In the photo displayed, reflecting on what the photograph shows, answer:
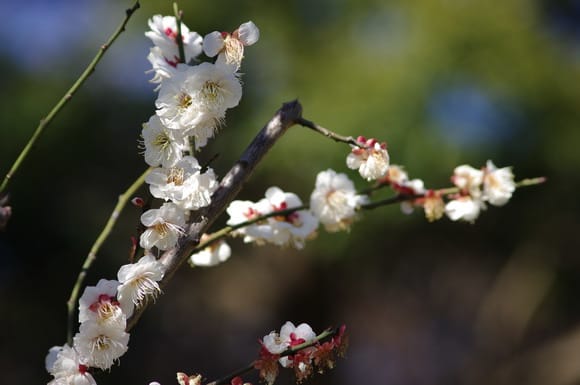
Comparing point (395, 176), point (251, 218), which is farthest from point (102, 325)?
point (395, 176)

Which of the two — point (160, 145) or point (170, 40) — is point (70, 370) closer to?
point (160, 145)

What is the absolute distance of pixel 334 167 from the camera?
3.46 metres

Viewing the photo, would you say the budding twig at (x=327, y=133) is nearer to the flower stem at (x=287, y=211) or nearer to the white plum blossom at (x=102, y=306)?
the flower stem at (x=287, y=211)

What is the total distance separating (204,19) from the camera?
466cm

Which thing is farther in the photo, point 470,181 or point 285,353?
point 470,181

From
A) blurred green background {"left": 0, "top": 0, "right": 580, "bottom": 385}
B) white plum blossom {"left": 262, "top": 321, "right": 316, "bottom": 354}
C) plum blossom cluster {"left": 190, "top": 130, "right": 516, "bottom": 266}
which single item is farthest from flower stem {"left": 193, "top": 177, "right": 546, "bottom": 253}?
blurred green background {"left": 0, "top": 0, "right": 580, "bottom": 385}

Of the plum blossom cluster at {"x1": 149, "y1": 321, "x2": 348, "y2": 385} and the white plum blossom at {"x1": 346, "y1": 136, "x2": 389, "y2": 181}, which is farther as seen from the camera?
the white plum blossom at {"x1": 346, "y1": 136, "x2": 389, "y2": 181}

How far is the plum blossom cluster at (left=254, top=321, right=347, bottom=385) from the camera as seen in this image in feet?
2.14

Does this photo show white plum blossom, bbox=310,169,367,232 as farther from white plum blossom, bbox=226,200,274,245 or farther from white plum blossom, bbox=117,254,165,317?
white plum blossom, bbox=117,254,165,317

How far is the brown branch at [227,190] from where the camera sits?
27.0 inches

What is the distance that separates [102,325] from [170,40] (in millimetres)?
309

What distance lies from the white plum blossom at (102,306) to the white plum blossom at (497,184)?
45 cm

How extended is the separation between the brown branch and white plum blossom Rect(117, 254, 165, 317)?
2cm

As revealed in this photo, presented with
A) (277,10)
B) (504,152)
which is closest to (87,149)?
(277,10)
